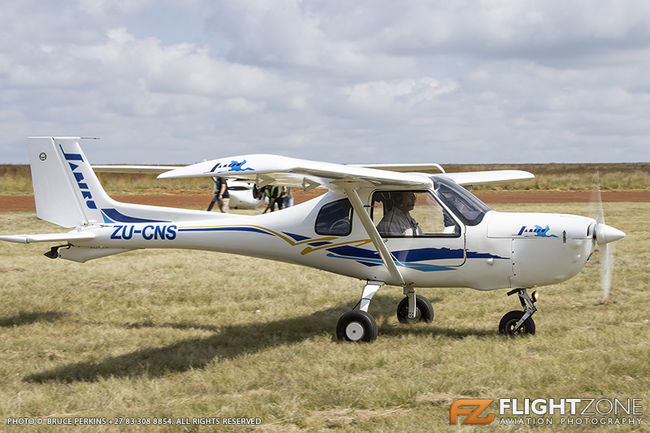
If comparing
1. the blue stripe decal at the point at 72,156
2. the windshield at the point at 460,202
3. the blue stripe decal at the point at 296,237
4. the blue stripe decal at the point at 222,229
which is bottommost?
the blue stripe decal at the point at 296,237

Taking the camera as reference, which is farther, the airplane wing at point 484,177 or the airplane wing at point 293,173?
the airplane wing at point 484,177

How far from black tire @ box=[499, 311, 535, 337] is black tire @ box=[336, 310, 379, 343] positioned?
159cm

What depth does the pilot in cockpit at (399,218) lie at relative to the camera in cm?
816

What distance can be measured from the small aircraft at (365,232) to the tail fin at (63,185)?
0.01 metres

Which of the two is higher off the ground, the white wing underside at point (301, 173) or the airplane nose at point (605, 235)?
the white wing underside at point (301, 173)

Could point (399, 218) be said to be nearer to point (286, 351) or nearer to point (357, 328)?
point (357, 328)

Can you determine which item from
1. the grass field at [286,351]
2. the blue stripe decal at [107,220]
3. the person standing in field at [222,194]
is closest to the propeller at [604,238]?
the grass field at [286,351]

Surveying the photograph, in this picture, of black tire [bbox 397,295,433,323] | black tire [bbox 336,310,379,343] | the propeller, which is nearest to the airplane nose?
the propeller

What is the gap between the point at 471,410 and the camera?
540 centimetres

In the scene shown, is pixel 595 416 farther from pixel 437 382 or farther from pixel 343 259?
pixel 343 259

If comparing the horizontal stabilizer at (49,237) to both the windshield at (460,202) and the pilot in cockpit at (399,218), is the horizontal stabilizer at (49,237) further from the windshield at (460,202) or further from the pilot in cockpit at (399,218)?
the windshield at (460,202)

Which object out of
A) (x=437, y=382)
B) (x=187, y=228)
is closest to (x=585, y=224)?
(x=437, y=382)

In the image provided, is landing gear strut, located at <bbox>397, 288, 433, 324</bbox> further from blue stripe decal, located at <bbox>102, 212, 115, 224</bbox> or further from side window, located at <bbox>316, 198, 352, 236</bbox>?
blue stripe decal, located at <bbox>102, 212, 115, 224</bbox>

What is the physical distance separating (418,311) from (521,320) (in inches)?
69.8
